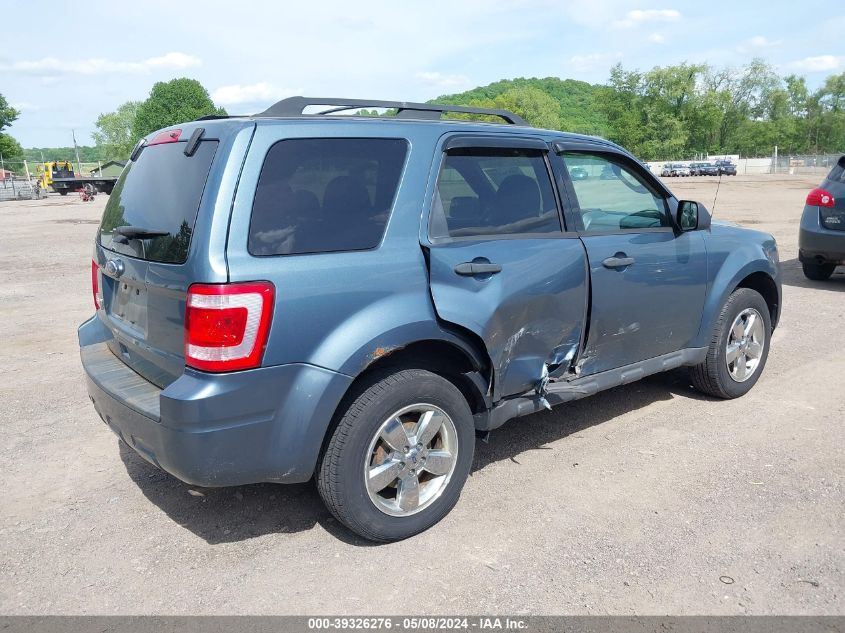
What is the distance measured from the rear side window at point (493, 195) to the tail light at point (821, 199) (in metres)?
6.40

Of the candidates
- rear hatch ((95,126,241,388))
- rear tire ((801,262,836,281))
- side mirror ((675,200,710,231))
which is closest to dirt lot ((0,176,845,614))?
rear hatch ((95,126,241,388))

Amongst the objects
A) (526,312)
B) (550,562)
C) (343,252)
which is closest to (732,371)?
(526,312)

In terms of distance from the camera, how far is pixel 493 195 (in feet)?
12.1

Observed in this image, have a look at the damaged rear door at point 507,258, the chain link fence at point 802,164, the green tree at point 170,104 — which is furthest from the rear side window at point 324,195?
the green tree at point 170,104

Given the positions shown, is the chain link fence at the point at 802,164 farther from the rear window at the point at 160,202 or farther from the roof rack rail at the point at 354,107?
the rear window at the point at 160,202

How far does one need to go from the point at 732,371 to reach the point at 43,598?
4.44 m

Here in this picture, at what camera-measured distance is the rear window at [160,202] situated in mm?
2945

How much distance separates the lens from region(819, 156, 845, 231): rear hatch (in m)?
8.70

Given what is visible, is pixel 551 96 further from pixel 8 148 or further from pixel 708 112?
pixel 8 148

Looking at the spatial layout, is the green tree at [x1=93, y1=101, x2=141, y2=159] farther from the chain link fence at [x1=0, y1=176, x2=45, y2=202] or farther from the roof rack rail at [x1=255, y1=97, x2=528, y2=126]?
the roof rack rail at [x1=255, y1=97, x2=528, y2=126]

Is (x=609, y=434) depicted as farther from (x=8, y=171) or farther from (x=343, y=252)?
(x=8, y=171)

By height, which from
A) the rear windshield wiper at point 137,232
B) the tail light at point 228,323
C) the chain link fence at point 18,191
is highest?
the chain link fence at point 18,191

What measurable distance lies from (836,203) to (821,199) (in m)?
0.22

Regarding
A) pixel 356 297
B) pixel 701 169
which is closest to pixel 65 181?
pixel 356 297
